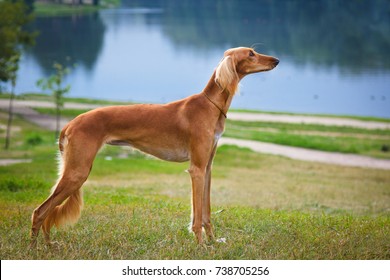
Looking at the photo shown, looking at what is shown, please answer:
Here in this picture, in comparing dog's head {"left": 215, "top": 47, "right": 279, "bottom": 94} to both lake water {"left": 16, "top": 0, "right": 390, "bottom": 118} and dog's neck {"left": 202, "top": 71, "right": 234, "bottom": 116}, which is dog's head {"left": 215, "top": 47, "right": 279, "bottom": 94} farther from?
lake water {"left": 16, "top": 0, "right": 390, "bottom": 118}

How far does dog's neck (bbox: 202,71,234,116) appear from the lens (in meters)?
8.09

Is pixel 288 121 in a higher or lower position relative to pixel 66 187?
lower

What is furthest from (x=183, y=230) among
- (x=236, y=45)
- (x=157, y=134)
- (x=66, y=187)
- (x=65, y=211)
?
(x=236, y=45)

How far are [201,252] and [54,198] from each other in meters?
1.73

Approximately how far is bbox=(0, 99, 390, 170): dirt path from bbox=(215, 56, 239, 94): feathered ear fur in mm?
18337

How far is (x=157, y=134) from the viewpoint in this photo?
8.01m

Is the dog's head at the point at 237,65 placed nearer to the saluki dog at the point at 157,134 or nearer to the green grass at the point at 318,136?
the saluki dog at the point at 157,134

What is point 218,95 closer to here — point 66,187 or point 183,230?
point 183,230

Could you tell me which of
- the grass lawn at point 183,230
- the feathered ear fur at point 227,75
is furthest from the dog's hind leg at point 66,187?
the feathered ear fur at point 227,75

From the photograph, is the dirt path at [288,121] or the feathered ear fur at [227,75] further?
the dirt path at [288,121]

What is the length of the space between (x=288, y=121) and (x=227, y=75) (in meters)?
35.5

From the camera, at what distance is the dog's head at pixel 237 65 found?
7945 millimetres

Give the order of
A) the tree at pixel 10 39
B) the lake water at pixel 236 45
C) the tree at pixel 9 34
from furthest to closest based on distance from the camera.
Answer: the lake water at pixel 236 45
the tree at pixel 9 34
the tree at pixel 10 39

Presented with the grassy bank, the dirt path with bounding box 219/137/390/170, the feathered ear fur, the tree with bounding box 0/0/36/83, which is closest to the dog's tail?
the feathered ear fur
